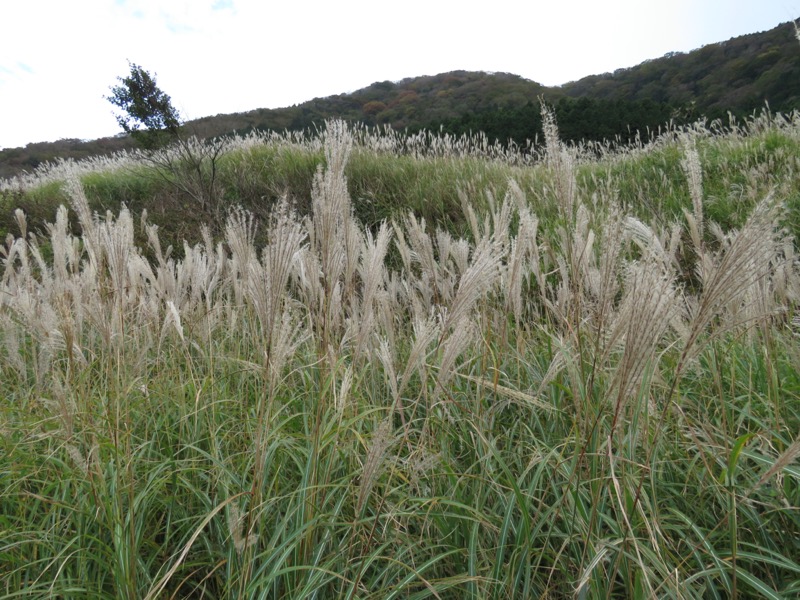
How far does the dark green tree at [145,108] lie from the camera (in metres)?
9.91

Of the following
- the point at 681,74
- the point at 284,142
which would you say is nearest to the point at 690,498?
the point at 284,142

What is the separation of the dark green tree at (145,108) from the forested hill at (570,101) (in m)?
0.70

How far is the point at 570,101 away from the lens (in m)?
20.8

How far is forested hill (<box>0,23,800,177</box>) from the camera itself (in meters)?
17.8

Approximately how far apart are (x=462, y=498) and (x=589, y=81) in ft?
168

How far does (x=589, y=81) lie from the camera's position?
45438mm

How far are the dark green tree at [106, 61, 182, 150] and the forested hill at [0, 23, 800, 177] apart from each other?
70cm

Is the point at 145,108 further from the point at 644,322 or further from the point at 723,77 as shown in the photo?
the point at 723,77

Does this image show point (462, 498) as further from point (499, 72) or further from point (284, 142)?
point (499, 72)

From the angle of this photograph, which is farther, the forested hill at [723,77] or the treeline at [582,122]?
the forested hill at [723,77]

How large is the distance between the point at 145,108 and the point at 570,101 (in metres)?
16.8

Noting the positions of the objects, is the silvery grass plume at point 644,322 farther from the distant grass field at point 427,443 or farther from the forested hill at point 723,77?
the forested hill at point 723,77

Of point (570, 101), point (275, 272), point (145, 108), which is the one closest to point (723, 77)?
point (570, 101)

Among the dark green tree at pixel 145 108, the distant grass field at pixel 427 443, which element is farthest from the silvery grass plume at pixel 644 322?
the dark green tree at pixel 145 108
